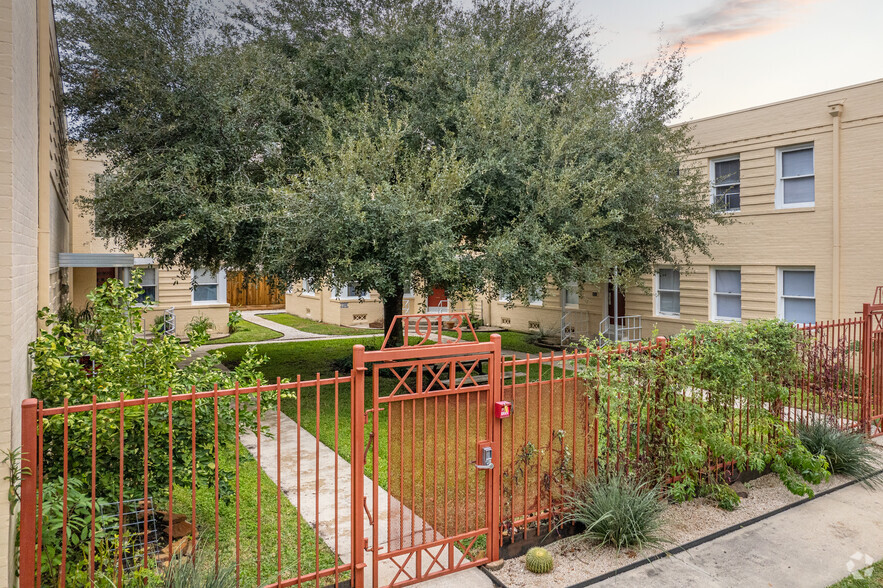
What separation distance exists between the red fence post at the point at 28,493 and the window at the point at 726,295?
1489cm

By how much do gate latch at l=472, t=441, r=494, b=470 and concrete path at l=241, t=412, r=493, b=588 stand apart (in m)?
0.67

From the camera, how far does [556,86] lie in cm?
1174

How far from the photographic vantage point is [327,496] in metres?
6.10

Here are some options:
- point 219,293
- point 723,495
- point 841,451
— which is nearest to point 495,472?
point 723,495

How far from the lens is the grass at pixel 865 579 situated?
172 inches

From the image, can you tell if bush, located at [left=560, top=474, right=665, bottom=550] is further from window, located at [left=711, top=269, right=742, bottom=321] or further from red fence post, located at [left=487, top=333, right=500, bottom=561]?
window, located at [left=711, top=269, right=742, bottom=321]

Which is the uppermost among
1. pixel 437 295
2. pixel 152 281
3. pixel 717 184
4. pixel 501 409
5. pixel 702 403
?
pixel 717 184

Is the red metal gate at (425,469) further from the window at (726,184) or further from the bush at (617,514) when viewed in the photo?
the window at (726,184)

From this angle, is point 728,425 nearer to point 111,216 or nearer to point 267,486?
point 267,486

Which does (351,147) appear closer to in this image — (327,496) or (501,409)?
(327,496)

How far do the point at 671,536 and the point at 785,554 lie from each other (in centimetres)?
93

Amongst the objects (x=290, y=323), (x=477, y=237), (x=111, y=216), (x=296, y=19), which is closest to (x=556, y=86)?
(x=477, y=237)

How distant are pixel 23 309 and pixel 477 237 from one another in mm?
8224

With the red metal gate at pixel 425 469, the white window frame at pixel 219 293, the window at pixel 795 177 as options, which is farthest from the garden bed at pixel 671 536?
the white window frame at pixel 219 293
